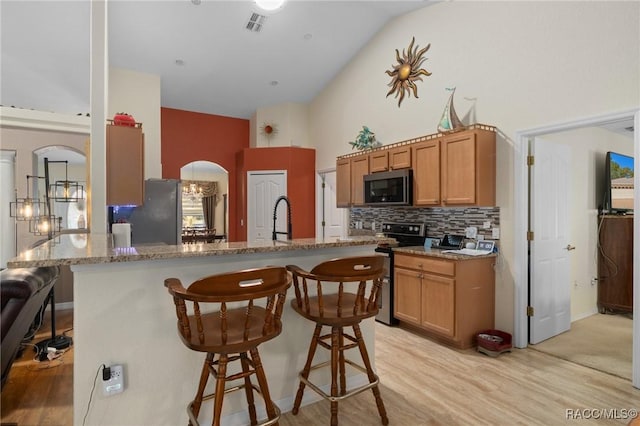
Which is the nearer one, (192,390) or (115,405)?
(115,405)

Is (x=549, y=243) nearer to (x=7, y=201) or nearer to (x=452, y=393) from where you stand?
(x=452, y=393)

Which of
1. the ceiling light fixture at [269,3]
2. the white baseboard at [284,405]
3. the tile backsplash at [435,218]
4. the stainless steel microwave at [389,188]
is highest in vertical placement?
the ceiling light fixture at [269,3]

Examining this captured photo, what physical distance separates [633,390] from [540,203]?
1659mm

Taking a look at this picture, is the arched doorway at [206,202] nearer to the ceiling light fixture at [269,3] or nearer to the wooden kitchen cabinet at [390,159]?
the wooden kitchen cabinet at [390,159]

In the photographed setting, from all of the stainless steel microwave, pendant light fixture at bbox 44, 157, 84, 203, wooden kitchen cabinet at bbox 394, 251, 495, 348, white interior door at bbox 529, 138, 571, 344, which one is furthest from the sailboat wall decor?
pendant light fixture at bbox 44, 157, 84, 203

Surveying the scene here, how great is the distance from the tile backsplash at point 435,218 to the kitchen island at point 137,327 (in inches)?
91.7

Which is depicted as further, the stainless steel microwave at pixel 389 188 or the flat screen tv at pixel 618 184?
the flat screen tv at pixel 618 184

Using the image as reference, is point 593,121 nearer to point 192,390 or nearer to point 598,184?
point 598,184

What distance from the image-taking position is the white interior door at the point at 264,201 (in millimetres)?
6082

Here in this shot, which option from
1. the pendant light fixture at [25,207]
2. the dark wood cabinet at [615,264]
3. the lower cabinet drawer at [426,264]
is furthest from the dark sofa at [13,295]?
the dark wood cabinet at [615,264]

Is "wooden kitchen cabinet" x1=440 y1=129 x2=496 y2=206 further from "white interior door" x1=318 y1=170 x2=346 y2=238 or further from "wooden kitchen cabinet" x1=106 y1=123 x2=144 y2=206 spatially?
"wooden kitchen cabinet" x1=106 y1=123 x2=144 y2=206

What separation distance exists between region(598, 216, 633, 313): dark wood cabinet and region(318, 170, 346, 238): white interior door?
3564 mm

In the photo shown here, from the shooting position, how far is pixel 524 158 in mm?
3264

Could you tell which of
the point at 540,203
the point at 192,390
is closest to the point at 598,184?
the point at 540,203
